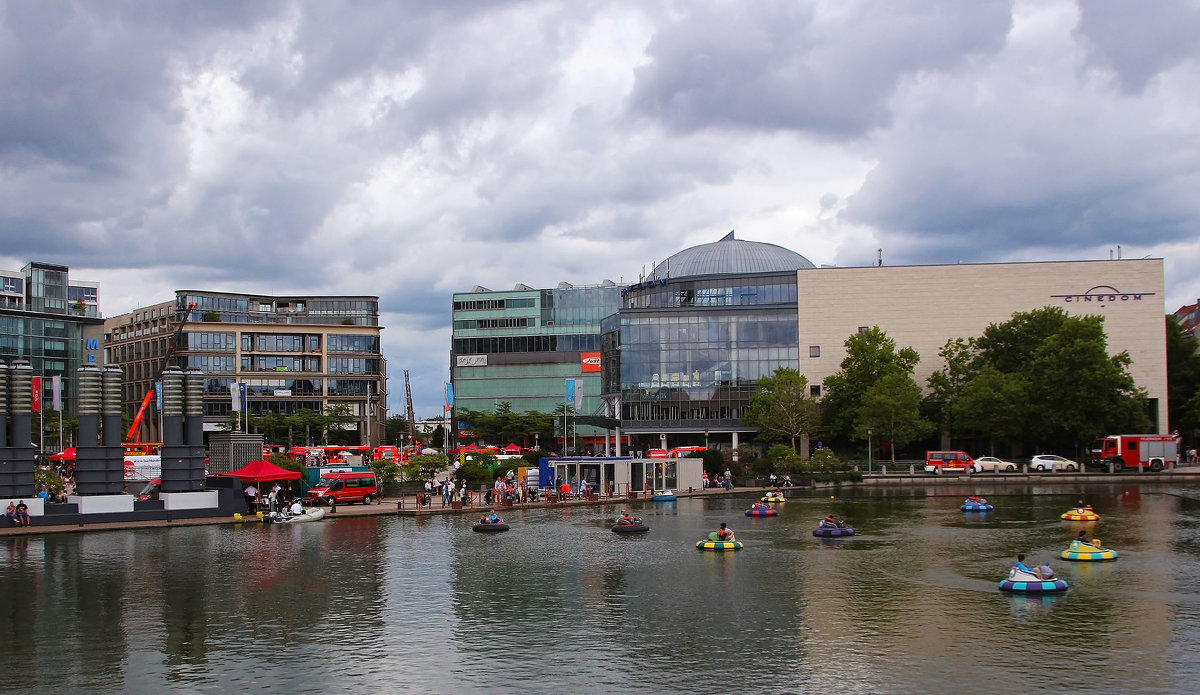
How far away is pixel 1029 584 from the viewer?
3141 centimetres

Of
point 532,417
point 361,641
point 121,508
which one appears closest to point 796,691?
point 361,641

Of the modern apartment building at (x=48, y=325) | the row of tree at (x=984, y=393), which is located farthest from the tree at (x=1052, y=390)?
the modern apartment building at (x=48, y=325)

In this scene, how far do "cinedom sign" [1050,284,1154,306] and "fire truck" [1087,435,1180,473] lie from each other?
Result: 30530 mm

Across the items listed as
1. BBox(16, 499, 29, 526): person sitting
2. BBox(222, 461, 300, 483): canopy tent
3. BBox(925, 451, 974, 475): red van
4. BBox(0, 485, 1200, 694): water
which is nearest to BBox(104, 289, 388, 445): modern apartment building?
BBox(925, 451, 974, 475): red van

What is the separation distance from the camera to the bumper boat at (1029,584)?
3133 centimetres

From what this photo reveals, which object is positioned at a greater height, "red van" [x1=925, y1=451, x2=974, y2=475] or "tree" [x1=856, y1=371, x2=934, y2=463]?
"tree" [x1=856, y1=371, x2=934, y2=463]

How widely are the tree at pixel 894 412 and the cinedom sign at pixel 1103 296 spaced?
2781 cm

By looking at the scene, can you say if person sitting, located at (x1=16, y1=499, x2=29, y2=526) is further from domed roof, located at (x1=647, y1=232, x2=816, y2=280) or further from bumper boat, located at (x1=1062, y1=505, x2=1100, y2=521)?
domed roof, located at (x1=647, y1=232, x2=816, y2=280)

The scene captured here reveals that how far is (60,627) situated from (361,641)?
8983mm

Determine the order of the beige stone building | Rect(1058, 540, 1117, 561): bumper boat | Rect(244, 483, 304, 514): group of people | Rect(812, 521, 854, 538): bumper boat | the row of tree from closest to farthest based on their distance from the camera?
Rect(1058, 540, 1117, 561): bumper boat
Rect(812, 521, 854, 538): bumper boat
Rect(244, 483, 304, 514): group of people
the row of tree
the beige stone building

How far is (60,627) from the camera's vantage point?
2847 centimetres

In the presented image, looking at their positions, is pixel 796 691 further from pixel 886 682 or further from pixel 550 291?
pixel 550 291

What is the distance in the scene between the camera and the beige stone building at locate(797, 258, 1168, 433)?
12162 centimetres

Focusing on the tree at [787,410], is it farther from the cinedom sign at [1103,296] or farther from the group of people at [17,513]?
the group of people at [17,513]
